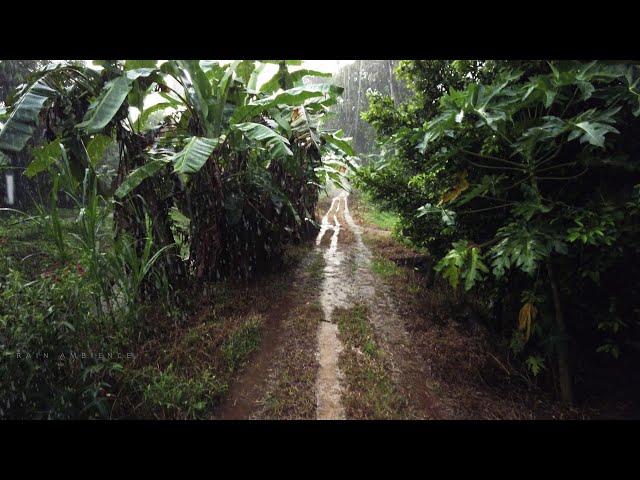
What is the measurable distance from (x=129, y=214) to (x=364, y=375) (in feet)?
10.9

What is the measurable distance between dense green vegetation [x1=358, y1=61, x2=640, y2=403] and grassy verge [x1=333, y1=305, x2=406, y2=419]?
1.13 m

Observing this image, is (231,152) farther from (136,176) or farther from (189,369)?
(189,369)

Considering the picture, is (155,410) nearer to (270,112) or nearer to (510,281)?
(510,281)

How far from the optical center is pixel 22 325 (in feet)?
6.75

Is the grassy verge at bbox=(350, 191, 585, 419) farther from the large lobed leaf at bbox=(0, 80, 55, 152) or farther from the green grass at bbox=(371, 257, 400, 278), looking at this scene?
the large lobed leaf at bbox=(0, 80, 55, 152)

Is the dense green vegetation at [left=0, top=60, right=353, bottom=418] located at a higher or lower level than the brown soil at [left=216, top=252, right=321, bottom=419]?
higher

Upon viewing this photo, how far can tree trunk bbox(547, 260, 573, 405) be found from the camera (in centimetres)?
240

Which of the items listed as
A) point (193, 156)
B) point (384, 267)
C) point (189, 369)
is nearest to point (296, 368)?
point (189, 369)

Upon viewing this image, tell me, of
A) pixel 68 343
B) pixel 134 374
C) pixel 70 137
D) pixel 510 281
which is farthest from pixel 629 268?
pixel 70 137

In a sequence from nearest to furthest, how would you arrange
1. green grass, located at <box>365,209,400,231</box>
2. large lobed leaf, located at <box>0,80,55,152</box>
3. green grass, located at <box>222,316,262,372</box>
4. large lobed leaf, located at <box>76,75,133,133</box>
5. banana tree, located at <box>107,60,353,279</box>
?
1. large lobed leaf, located at <box>0,80,55,152</box>
2. green grass, located at <box>222,316,262,372</box>
3. large lobed leaf, located at <box>76,75,133,133</box>
4. banana tree, located at <box>107,60,353,279</box>
5. green grass, located at <box>365,209,400,231</box>

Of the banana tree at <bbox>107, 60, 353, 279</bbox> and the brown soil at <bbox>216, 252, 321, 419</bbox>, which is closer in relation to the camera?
the brown soil at <bbox>216, 252, 321, 419</bbox>

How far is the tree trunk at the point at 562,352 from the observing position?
7.88 feet

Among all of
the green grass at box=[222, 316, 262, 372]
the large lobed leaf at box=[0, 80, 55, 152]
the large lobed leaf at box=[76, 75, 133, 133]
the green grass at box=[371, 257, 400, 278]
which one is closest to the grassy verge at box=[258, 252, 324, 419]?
the green grass at box=[222, 316, 262, 372]

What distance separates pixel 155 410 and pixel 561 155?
148 inches
